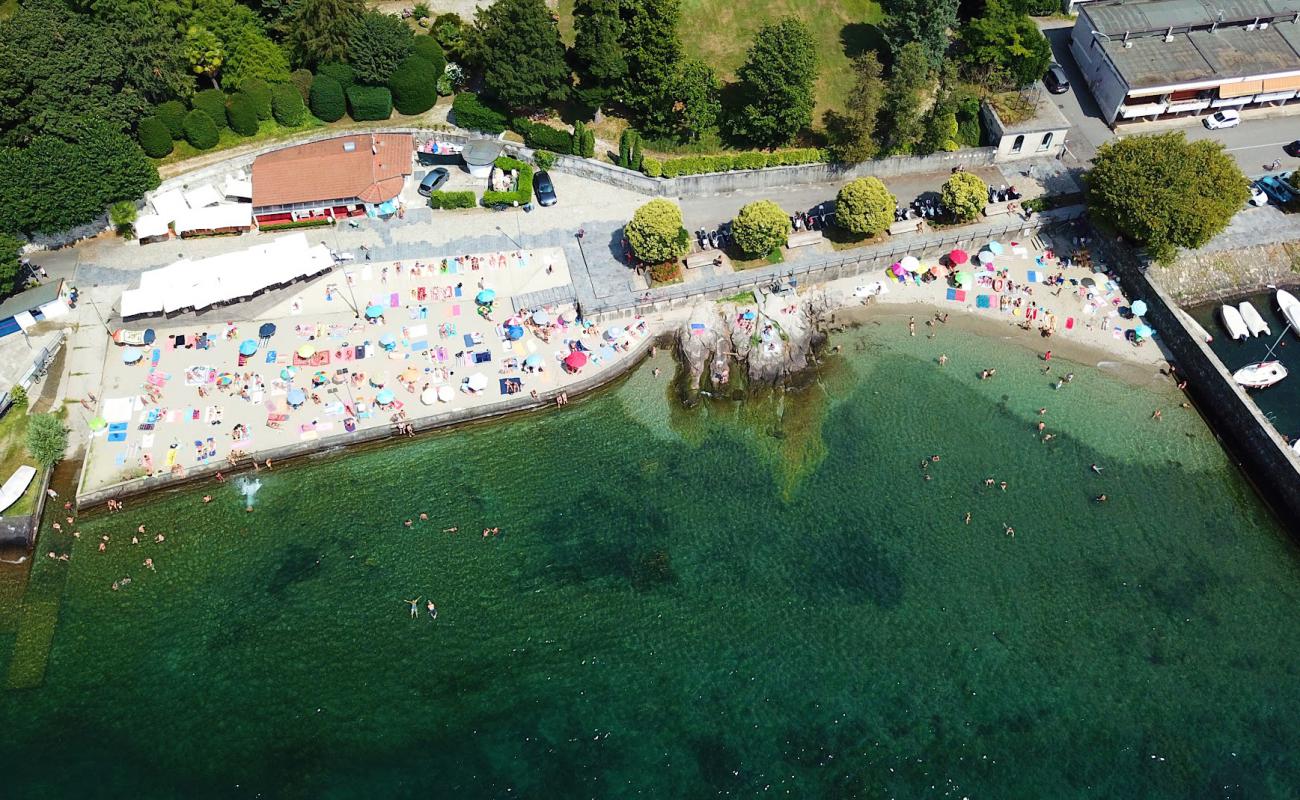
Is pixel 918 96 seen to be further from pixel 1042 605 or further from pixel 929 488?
pixel 1042 605

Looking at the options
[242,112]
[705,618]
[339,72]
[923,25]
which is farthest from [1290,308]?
[242,112]

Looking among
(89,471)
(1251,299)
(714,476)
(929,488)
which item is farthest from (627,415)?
(1251,299)

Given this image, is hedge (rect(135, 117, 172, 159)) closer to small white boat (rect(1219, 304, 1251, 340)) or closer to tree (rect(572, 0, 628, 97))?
tree (rect(572, 0, 628, 97))

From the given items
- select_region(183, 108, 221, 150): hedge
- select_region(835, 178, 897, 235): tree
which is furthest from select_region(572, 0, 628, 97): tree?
select_region(183, 108, 221, 150): hedge

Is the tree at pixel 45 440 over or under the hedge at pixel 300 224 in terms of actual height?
under

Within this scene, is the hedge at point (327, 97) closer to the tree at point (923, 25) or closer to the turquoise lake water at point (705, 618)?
the turquoise lake water at point (705, 618)

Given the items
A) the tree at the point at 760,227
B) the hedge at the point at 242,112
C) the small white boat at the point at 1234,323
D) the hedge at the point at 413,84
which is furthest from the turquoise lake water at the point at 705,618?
the hedge at the point at 413,84
